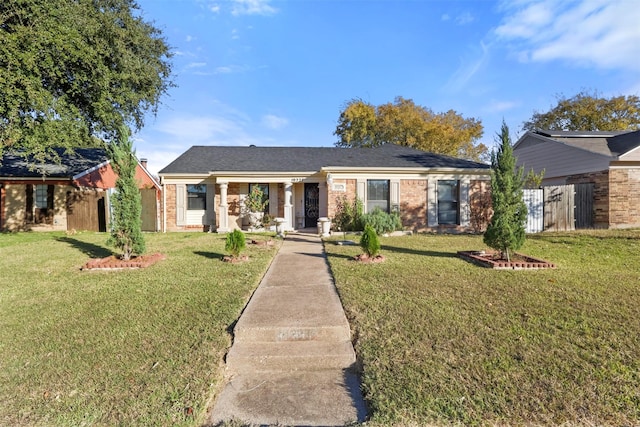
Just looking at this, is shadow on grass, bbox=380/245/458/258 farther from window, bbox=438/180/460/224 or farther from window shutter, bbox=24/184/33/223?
window shutter, bbox=24/184/33/223

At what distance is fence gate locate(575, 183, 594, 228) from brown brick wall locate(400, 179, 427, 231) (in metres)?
6.18

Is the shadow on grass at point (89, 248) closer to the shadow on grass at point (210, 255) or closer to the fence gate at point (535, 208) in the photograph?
the shadow on grass at point (210, 255)

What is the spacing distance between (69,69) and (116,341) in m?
11.0

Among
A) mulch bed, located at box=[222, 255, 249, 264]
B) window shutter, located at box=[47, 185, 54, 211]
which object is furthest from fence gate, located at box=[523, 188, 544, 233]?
window shutter, located at box=[47, 185, 54, 211]

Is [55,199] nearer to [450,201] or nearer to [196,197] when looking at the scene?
[196,197]

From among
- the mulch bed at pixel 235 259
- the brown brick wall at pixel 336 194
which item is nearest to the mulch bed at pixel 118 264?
the mulch bed at pixel 235 259

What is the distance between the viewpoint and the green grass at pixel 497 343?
7.20 ft

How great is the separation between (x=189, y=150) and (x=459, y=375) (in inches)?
628

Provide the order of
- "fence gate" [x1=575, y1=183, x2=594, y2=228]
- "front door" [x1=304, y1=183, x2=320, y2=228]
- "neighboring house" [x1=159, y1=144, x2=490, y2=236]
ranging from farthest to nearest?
"front door" [x1=304, y1=183, x2=320, y2=228] → "neighboring house" [x1=159, y1=144, x2=490, y2=236] → "fence gate" [x1=575, y1=183, x2=594, y2=228]

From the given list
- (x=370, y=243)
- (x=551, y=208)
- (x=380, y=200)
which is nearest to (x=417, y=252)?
(x=370, y=243)

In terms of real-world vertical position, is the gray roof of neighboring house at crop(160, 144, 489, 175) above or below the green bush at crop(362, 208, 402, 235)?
above

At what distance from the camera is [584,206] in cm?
1230

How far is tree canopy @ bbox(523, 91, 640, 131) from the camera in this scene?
84.5 ft

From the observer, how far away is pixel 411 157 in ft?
45.6
